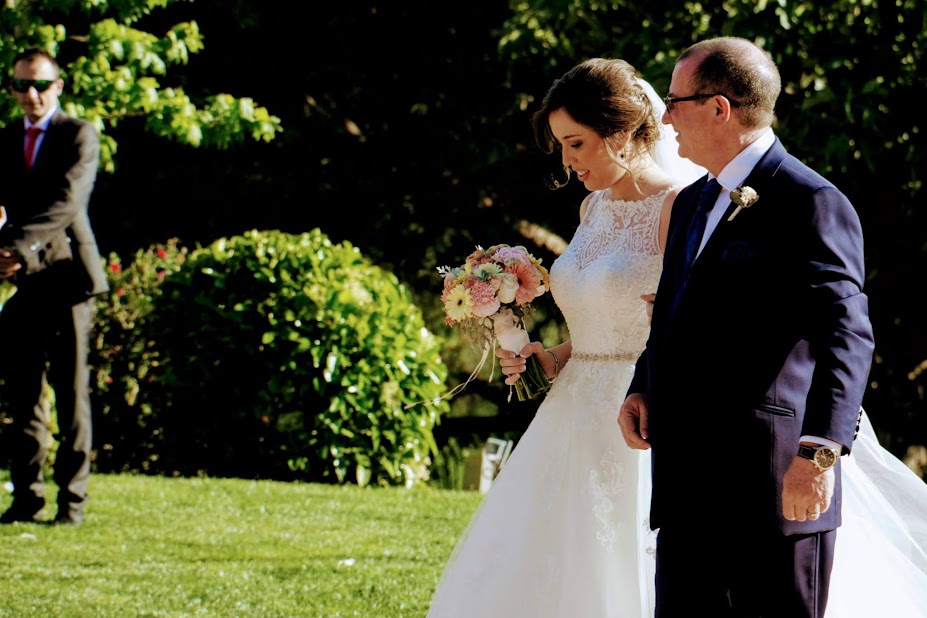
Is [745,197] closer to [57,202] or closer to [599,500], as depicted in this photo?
[599,500]

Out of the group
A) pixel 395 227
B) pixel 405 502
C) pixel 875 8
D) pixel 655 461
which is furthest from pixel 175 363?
pixel 655 461

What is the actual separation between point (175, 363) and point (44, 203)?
309cm

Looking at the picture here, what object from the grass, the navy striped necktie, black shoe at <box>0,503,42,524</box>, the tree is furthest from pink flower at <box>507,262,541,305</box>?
the tree

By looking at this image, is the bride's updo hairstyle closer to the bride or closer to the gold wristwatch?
the bride

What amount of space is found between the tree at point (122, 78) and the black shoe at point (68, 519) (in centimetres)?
355

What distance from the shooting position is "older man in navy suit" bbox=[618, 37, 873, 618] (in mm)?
2695

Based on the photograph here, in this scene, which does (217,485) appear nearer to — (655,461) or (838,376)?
(655,461)

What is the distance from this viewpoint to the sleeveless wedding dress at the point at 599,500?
133 inches

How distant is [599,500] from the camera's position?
3779 millimetres

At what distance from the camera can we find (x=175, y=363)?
9.54 meters

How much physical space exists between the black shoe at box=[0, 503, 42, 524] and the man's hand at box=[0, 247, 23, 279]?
4.50 ft

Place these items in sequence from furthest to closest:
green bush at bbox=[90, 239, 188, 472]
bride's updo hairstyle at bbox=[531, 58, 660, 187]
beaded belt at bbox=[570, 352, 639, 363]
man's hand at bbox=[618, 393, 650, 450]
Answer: green bush at bbox=[90, 239, 188, 472], beaded belt at bbox=[570, 352, 639, 363], bride's updo hairstyle at bbox=[531, 58, 660, 187], man's hand at bbox=[618, 393, 650, 450]

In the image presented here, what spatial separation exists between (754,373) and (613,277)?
1168 mm

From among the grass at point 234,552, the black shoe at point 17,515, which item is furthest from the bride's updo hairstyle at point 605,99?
the black shoe at point 17,515
